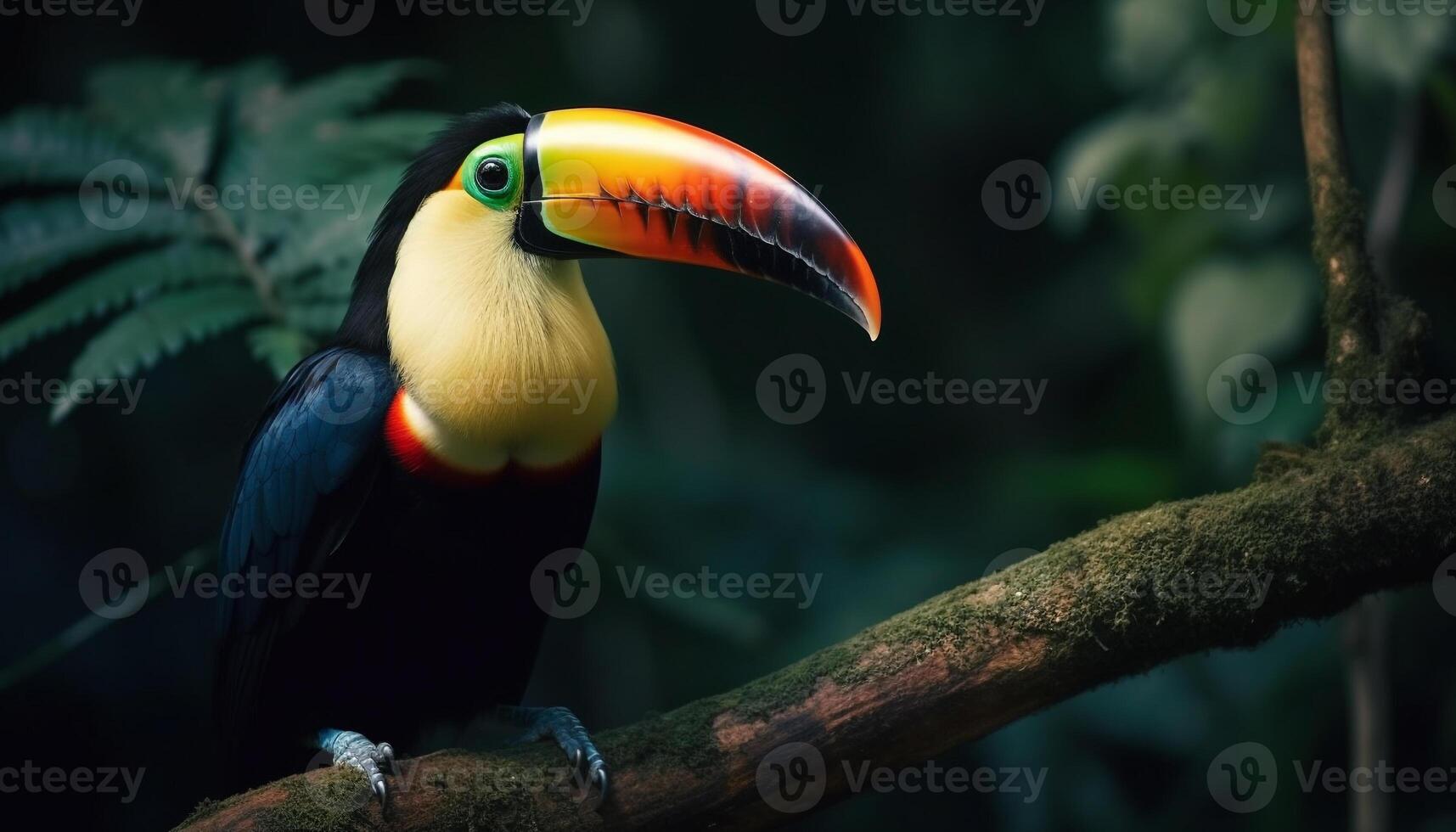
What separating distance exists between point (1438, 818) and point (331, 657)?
3.44m

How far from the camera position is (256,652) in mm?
2801

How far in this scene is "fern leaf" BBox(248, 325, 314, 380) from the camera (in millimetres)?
2987

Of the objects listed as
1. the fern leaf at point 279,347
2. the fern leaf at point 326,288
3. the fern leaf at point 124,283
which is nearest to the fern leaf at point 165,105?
the fern leaf at point 124,283

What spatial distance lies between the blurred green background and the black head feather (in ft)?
0.98

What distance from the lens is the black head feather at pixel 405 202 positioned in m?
2.81

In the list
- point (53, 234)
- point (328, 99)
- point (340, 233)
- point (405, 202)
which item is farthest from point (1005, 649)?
point (53, 234)

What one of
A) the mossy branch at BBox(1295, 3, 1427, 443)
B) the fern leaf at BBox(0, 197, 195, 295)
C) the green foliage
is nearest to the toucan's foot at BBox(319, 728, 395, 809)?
the green foliage

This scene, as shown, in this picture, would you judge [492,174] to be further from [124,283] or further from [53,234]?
[53,234]

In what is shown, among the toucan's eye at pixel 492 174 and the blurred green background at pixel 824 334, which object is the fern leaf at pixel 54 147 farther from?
the toucan's eye at pixel 492 174

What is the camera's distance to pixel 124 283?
3.19 metres

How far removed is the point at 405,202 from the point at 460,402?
55 centimetres

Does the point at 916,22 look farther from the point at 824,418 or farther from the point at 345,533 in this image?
the point at 345,533

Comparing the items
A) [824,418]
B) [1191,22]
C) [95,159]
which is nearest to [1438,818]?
[1191,22]

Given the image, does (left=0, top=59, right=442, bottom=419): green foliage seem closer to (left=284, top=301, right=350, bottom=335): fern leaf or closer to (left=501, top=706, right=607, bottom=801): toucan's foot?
(left=284, top=301, right=350, bottom=335): fern leaf
